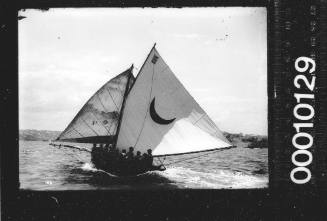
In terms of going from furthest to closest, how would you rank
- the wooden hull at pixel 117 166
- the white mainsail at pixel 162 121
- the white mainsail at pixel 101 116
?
the white mainsail at pixel 162 121
the white mainsail at pixel 101 116
the wooden hull at pixel 117 166

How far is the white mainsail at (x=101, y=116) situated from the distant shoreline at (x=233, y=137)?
1.01 feet

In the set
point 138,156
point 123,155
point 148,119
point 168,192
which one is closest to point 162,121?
point 148,119

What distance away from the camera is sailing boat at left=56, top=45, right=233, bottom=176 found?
8.99 meters

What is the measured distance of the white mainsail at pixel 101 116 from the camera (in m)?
8.94

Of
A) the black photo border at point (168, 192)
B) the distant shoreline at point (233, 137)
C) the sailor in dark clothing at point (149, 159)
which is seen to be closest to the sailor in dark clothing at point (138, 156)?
the sailor in dark clothing at point (149, 159)

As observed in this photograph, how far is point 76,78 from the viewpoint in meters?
8.55

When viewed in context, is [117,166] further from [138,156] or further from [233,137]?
[233,137]

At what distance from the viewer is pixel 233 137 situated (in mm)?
8750

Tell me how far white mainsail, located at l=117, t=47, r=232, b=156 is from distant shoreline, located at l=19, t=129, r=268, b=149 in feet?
0.86

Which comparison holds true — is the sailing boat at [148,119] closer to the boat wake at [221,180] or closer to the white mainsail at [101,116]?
the white mainsail at [101,116]

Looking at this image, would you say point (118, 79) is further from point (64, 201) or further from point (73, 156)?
point (64, 201)

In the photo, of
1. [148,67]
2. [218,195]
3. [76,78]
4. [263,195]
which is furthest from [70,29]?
[263,195]

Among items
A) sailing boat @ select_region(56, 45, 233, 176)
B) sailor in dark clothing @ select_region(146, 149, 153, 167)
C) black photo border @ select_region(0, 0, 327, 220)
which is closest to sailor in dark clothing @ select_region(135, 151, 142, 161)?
sailing boat @ select_region(56, 45, 233, 176)

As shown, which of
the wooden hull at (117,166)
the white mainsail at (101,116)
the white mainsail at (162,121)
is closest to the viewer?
the wooden hull at (117,166)
